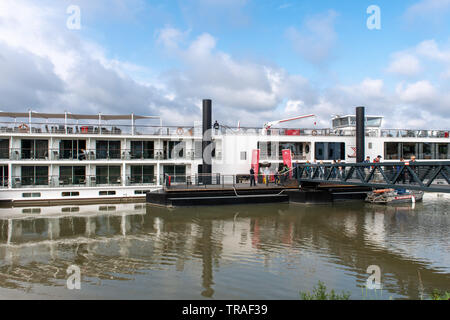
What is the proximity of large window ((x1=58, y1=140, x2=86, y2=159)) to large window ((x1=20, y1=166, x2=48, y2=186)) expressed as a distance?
5.78 ft

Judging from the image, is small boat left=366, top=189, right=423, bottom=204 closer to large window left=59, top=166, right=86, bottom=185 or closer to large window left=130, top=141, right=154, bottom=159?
large window left=130, top=141, right=154, bottom=159

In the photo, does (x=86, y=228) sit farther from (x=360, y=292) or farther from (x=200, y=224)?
(x=360, y=292)

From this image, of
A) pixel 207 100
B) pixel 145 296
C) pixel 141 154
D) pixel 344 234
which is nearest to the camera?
pixel 145 296

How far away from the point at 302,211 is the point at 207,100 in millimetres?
11531

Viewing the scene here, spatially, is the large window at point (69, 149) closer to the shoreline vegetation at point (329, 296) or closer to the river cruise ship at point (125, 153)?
the river cruise ship at point (125, 153)

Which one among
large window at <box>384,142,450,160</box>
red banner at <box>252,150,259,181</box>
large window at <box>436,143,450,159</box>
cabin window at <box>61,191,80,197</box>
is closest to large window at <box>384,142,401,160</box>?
large window at <box>384,142,450,160</box>

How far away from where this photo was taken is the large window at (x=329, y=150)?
3039 centimetres

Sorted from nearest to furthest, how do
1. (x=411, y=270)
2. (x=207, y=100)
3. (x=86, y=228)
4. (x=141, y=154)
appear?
(x=411, y=270) → (x=86, y=228) → (x=207, y=100) → (x=141, y=154)

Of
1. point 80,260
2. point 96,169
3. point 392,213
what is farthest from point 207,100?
point 80,260

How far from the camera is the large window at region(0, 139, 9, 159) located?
24.2m

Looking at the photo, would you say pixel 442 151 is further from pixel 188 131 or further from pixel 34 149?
pixel 34 149

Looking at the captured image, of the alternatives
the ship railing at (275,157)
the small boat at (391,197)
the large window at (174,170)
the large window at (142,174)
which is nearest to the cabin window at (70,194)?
the large window at (142,174)

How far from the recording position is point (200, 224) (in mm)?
16547
